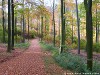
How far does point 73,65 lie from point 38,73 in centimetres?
298

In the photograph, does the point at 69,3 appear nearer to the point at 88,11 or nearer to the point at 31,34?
the point at 88,11

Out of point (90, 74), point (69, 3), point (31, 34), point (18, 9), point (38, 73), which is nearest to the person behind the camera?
point (90, 74)

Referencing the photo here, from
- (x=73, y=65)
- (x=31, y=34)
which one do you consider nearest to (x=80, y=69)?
(x=73, y=65)

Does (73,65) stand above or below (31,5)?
below

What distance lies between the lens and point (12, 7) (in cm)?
2225

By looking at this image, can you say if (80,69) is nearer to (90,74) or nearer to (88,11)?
(90,74)

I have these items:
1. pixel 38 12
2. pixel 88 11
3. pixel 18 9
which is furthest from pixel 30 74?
pixel 18 9

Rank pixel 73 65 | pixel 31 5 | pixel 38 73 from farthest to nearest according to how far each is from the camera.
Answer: pixel 31 5, pixel 73 65, pixel 38 73

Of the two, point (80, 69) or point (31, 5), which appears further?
point (31, 5)

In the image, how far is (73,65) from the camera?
483 inches

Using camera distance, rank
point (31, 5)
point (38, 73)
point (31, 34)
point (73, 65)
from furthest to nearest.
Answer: point (31, 34) → point (31, 5) → point (73, 65) → point (38, 73)

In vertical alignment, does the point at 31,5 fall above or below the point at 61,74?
above

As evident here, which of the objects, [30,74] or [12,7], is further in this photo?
[12,7]

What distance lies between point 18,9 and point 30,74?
48.3 feet
